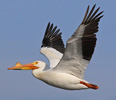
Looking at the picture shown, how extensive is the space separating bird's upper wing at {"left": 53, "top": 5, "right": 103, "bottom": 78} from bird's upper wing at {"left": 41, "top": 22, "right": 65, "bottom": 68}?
228 cm

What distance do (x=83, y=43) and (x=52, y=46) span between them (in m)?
4.63

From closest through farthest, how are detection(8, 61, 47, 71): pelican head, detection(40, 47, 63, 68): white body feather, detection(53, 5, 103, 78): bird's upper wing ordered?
detection(53, 5, 103, 78): bird's upper wing < detection(8, 61, 47, 71): pelican head < detection(40, 47, 63, 68): white body feather

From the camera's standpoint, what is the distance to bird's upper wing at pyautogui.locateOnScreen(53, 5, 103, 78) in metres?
13.5

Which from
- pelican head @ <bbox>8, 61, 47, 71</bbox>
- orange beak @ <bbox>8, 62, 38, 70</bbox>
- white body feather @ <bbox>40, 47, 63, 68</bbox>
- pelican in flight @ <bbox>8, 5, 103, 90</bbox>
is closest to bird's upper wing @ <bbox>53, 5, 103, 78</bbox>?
pelican in flight @ <bbox>8, 5, 103, 90</bbox>

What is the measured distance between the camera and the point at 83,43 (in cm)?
1357

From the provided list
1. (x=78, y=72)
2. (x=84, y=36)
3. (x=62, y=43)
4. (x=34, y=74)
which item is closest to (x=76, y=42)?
(x=84, y=36)

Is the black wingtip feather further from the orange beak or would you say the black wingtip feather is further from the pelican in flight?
the orange beak

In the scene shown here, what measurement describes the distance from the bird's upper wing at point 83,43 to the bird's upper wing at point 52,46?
7.47ft

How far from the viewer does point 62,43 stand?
1834cm

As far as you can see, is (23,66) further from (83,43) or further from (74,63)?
(83,43)

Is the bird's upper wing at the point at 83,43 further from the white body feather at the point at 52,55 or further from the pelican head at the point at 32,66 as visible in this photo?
the white body feather at the point at 52,55

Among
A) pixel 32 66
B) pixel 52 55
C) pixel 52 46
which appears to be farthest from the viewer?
pixel 52 46

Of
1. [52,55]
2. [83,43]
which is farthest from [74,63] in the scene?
[52,55]

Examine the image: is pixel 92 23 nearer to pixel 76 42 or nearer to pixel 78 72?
pixel 76 42
